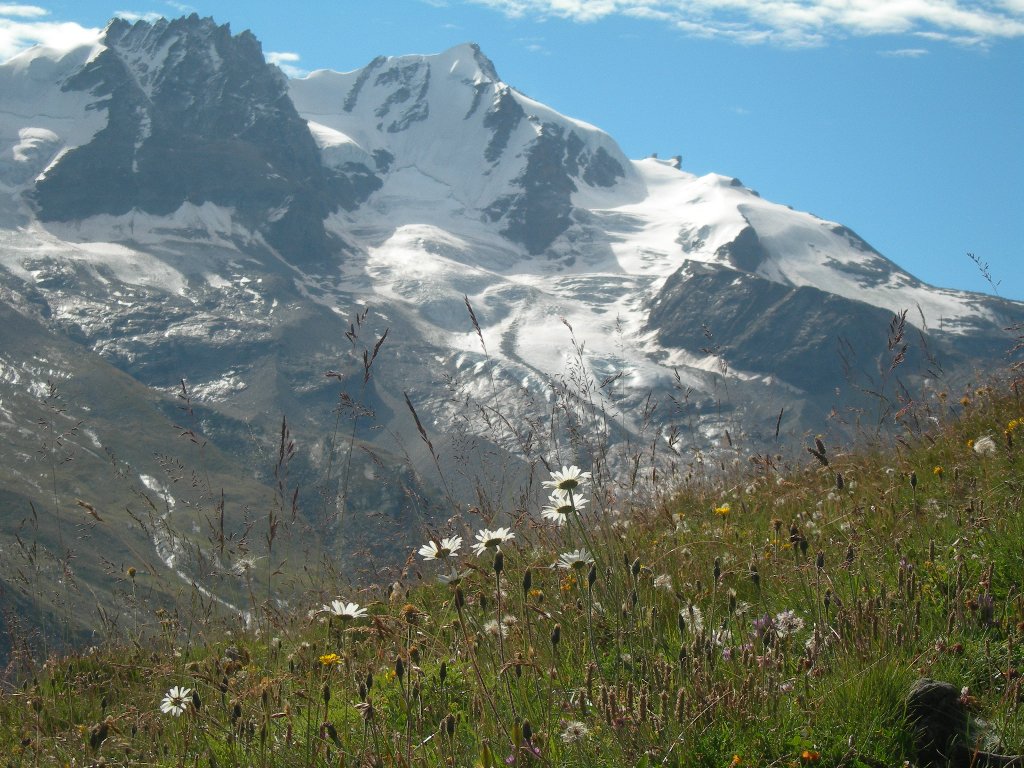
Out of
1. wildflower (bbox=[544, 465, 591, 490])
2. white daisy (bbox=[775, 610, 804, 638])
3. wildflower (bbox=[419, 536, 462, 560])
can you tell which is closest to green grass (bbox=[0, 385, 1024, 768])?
white daisy (bbox=[775, 610, 804, 638])

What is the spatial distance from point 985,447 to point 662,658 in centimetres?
349

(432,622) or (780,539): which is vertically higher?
(780,539)

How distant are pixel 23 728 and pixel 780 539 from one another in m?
4.70

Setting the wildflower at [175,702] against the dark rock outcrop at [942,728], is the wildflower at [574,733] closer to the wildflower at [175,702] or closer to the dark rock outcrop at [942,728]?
the dark rock outcrop at [942,728]

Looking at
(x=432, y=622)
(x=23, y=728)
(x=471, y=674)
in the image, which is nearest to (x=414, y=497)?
(x=432, y=622)

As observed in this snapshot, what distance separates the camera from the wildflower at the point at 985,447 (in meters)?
6.30

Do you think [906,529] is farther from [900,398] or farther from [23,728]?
[23,728]

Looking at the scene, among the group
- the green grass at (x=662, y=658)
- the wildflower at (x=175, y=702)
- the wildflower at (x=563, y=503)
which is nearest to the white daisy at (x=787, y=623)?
the green grass at (x=662, y=658)

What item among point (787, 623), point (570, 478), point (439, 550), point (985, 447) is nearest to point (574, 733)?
point (439, 550)

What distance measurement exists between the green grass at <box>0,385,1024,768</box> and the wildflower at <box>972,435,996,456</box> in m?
0.06

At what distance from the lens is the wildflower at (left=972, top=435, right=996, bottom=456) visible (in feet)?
20.7

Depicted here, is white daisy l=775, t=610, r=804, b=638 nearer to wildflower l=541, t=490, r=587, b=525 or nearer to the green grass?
the green grass

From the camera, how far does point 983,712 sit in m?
3.46

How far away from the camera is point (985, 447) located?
21.0 ft
